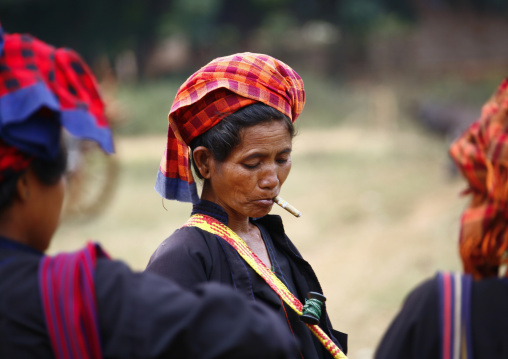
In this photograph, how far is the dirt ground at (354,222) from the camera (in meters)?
6.63

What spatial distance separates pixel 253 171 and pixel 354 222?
25.0 feet

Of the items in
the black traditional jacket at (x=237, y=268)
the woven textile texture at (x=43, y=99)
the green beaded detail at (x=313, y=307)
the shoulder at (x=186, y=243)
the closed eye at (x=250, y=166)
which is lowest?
the green beaded detail at (x=313, y=307)

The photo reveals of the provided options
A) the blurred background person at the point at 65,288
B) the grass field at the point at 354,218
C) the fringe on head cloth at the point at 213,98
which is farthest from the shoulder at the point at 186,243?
the grass field at the point at 354,218

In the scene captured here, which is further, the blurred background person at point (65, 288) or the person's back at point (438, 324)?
the person's back at point (438, 324)

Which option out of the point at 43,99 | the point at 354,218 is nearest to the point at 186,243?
the point at 43,99

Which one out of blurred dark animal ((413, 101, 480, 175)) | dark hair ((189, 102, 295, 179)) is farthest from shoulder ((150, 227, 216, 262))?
blurred dark animal ((413, 101, 480, 175))

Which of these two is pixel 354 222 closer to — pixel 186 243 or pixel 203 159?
pixel 203 159

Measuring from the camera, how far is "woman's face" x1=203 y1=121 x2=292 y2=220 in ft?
6.38

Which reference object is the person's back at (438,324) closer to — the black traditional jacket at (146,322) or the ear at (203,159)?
the black traditional jacket at (146,322)

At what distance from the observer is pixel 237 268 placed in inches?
72.6

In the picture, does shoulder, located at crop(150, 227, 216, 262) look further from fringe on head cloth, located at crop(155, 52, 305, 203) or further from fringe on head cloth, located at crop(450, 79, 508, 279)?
fringe on head cloth, located at crop(450, 79, 508, 279)

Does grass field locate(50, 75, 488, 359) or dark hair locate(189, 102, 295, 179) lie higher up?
dark hair locate(189, 102, 295, 179)

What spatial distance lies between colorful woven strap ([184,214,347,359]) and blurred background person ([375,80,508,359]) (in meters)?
0.49

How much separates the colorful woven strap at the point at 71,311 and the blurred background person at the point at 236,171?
1.90ft
